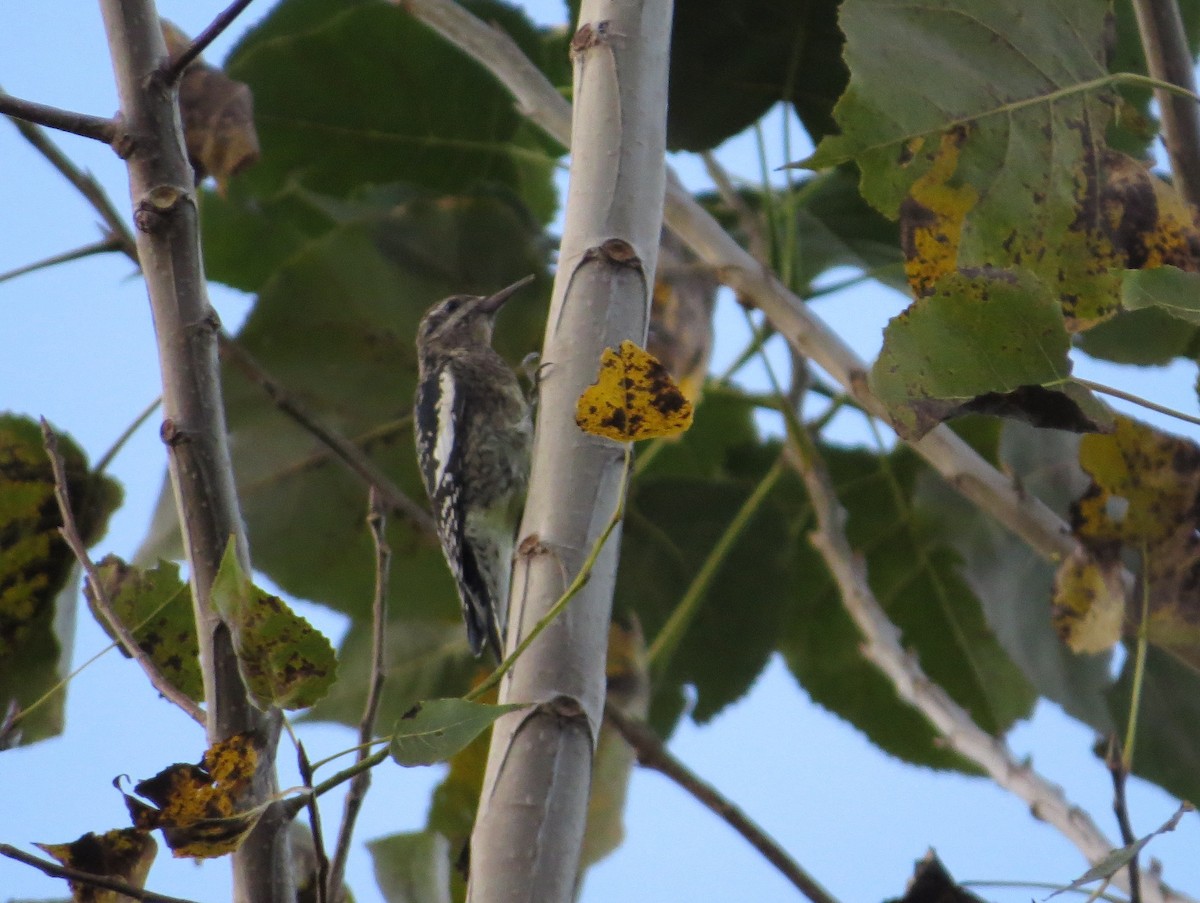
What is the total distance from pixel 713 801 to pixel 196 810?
539mm

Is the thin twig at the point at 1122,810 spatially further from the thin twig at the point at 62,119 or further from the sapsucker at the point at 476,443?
the sapsucker at the point at 476,443

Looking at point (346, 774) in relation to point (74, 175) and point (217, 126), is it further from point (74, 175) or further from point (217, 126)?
point (217, 126)

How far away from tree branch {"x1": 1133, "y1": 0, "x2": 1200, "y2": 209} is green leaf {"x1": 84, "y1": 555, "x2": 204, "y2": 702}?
101 cm

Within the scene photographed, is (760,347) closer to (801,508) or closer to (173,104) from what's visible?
(801,508)

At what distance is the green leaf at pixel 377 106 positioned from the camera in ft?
7.34

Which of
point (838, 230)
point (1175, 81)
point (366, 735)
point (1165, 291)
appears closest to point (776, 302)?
point (1175, 81)

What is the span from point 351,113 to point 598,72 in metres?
1.29

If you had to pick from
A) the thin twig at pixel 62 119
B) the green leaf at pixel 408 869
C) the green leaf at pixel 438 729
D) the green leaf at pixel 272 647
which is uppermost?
the thin twig at pixel 62 119

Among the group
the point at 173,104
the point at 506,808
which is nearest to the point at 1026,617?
the point at 506,808

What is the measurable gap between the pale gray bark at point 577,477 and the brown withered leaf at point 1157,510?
20.6 inches

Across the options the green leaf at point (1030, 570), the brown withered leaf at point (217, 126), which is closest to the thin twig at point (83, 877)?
the brown withered leaf at point (217, 126)

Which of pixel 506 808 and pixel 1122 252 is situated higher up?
pixel 1122 252

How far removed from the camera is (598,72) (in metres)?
1.14

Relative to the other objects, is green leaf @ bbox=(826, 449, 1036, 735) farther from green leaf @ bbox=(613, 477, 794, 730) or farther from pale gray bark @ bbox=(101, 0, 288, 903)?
pale gray bark @ bbox=(101, 0, 288, 903)
